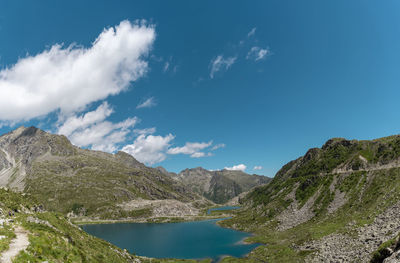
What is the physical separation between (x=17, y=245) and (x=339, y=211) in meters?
126

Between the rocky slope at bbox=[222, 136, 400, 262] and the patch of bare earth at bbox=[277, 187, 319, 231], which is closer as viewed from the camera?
the rocky slope at bbox=[222, 136, 400, 262]

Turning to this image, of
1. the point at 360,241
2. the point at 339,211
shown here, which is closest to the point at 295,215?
the point at 339,211

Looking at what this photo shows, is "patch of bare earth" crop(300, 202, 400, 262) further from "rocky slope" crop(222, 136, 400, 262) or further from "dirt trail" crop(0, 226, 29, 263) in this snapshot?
"dirt trail" crop(0, 226, 29, 263)

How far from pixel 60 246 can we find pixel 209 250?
111 meters

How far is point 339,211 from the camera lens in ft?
352

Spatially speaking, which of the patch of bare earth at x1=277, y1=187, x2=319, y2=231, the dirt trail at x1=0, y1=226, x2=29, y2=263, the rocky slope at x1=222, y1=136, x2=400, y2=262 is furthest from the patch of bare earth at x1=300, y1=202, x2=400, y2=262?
the dirt trail at x1=0, y1=226, x2=29, y2=263

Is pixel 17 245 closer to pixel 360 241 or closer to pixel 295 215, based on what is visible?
pixel 360 241

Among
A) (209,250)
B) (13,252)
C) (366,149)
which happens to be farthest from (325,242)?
(366,149)

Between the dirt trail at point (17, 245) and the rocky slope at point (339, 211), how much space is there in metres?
47.3

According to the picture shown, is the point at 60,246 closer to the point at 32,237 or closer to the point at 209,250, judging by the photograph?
the point at 32,237

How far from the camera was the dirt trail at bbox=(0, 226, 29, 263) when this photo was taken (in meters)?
19.2

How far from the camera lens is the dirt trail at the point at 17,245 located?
19.2 meters

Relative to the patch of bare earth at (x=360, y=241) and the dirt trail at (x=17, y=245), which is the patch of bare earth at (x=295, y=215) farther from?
the dirt trail at (x=17, y=245)

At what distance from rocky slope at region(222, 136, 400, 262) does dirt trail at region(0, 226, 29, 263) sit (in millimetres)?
47253
